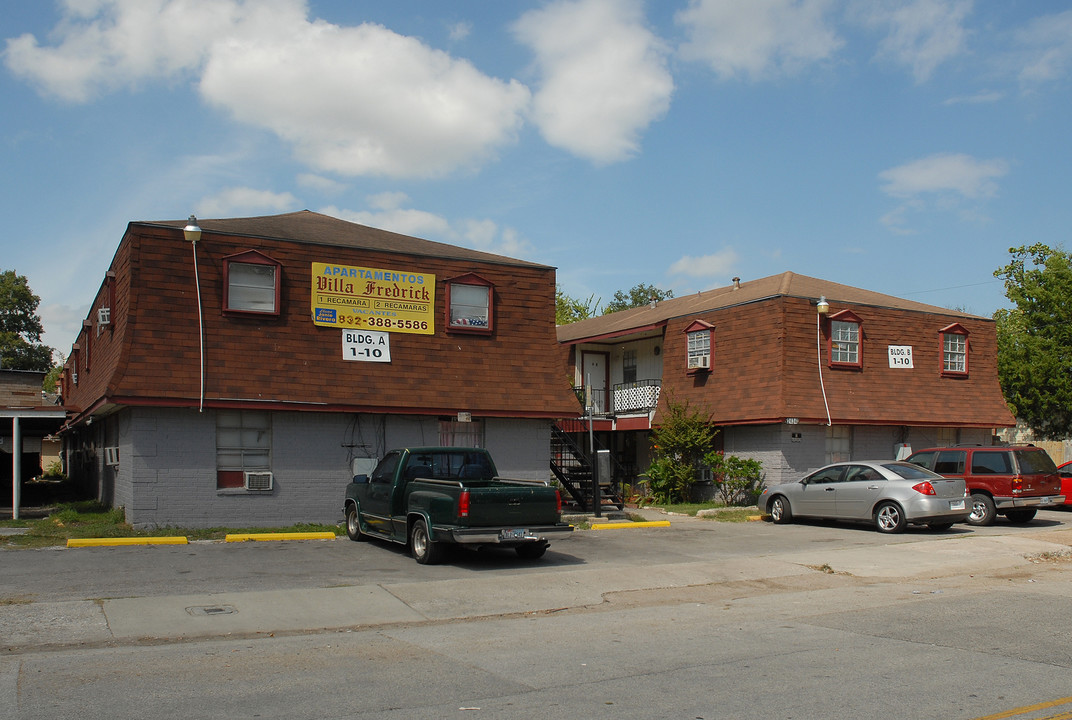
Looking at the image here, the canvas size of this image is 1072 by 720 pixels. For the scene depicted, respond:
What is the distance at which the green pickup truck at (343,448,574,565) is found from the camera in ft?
42.4

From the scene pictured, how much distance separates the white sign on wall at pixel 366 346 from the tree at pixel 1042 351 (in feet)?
84.5

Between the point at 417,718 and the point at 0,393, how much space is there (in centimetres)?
2440

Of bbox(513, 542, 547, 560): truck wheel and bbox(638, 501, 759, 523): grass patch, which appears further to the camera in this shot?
bbox(638, 501, 759, 523): grass patch

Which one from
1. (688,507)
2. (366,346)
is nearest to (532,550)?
(366,346)

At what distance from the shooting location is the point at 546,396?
68.5 ft

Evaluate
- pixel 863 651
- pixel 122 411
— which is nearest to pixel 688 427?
pixel 122 411

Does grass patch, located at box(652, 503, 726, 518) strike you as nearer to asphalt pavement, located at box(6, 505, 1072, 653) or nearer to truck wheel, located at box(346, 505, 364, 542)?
asphalt pavement, located at box(6, 505, 1072, 653)

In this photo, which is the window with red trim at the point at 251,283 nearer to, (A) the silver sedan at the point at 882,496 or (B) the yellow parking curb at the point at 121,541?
(B) the yellow parking curb at the point at 121,541

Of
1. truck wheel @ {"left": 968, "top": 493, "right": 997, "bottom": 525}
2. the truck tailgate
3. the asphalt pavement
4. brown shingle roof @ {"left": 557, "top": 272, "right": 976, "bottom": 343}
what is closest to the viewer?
the asphalt pavement

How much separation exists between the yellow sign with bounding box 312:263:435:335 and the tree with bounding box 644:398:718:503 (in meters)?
8.87

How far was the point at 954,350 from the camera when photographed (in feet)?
92.1

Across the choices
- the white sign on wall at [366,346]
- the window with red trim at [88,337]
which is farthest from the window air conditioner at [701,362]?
the window with red trim at [88,337]

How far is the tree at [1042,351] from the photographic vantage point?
3538 cm

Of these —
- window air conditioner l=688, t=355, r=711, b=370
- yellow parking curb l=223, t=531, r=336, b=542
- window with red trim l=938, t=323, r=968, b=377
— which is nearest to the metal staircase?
window air conditioner l=688, t=355, r=711, b=370
